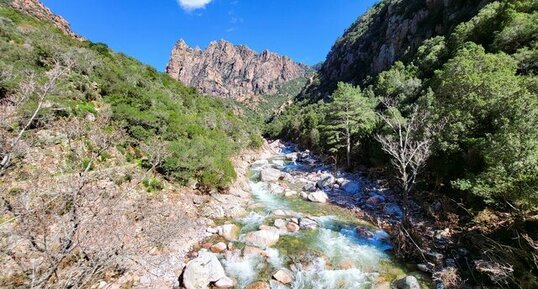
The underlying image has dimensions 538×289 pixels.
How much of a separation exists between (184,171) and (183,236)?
5.56 meters

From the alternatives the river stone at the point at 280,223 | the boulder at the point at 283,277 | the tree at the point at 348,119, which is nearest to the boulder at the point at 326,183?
the tree at the point at 348,119

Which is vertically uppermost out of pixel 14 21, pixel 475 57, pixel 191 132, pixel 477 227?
pixel 14 21

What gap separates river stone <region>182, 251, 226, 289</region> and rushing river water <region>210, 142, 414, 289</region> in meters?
0.71

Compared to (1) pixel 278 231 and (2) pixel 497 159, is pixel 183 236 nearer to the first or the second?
(1) pixel 278 231

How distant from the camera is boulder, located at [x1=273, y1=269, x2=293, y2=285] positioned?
10.5 meters

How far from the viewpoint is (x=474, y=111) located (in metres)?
15.2

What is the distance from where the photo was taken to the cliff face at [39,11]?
45.8 meters

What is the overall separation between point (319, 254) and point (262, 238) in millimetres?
2815

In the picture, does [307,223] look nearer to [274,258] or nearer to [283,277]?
[274,258]

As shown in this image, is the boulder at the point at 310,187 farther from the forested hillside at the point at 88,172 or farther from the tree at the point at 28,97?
the tree at the point at 28,97

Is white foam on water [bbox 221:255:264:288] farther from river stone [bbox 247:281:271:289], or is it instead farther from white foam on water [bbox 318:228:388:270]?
white foam on water [bbox 318:228:388:270]

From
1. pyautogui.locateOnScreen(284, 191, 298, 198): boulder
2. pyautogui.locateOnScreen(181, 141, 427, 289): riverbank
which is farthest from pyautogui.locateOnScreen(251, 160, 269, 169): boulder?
pyautogui.locateOnScreen(181, 141, 427, 289): riverbank

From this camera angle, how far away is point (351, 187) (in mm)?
22359

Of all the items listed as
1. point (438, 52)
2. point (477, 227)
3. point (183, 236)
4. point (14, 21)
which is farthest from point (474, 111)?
point (14, 21)
